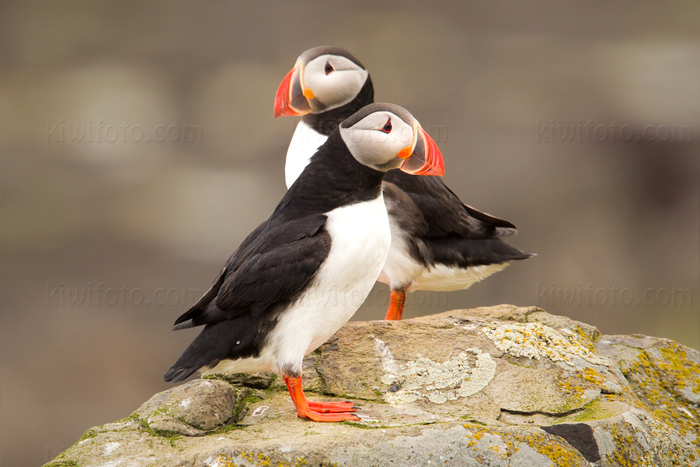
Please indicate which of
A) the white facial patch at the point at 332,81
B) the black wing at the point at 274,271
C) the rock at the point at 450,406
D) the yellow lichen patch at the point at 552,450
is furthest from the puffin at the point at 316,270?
the white facial patch at the point at 332,81

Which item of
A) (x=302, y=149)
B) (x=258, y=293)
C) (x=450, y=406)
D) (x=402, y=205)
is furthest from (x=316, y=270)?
(x=302, y=149)

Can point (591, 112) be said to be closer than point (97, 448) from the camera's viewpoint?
No

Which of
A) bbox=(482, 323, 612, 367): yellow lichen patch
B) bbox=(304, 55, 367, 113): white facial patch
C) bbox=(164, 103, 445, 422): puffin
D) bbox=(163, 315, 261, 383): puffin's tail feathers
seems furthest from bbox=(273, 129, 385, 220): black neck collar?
bbox=(304, 55, 367, 113): white facial patch

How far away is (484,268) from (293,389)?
7.64ft

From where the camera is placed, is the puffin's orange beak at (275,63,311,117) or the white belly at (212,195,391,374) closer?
the white belly at (212,195,391,374)

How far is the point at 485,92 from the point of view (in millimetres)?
10852

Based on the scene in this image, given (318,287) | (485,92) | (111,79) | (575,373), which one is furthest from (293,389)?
(111,79)

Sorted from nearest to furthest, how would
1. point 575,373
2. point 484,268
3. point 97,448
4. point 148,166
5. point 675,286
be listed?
point 97,448
point 575,373
point 484,268
point 675,286
point 148,166

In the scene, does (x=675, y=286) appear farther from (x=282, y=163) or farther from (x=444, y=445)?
(x=444, y=445)

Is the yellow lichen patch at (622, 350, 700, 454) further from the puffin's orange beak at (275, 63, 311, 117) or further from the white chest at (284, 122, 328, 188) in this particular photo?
the puffin's orange beak at (275, 63, 311, 117)

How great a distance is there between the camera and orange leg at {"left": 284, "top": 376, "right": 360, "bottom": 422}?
4.02m

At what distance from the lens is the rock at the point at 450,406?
353cm

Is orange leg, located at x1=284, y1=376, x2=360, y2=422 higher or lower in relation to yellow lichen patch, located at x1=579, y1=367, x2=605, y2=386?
lower

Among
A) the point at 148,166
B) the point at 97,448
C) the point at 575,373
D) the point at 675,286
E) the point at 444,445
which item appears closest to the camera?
the point at 444,445
